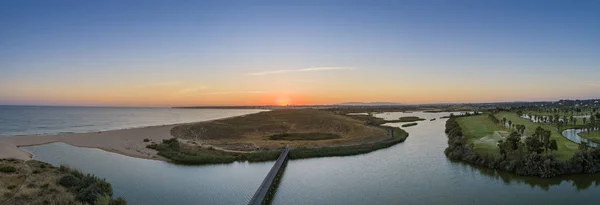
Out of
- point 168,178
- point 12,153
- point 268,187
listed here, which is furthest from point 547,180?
point 12,153

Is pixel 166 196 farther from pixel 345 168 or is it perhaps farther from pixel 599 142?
pixel 599 142

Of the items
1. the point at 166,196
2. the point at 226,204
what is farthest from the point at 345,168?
the point at 166,196

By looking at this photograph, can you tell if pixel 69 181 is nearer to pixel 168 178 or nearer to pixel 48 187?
pixel 48 187

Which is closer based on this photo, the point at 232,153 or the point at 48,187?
the point at 48,187

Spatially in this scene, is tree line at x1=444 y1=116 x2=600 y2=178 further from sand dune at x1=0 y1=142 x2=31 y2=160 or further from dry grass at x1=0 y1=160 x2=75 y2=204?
sand dune at x1=0 y1=142 x2=31 y2=160

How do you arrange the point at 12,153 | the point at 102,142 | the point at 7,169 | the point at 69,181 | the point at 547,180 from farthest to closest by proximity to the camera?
the point at 102,142
the point at 12,153
the point at 547,180
the point at 7,169
the point at 69,181

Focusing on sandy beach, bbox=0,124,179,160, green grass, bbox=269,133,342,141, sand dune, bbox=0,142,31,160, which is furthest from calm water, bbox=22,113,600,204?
green grass, bbox=269,133,342,141
